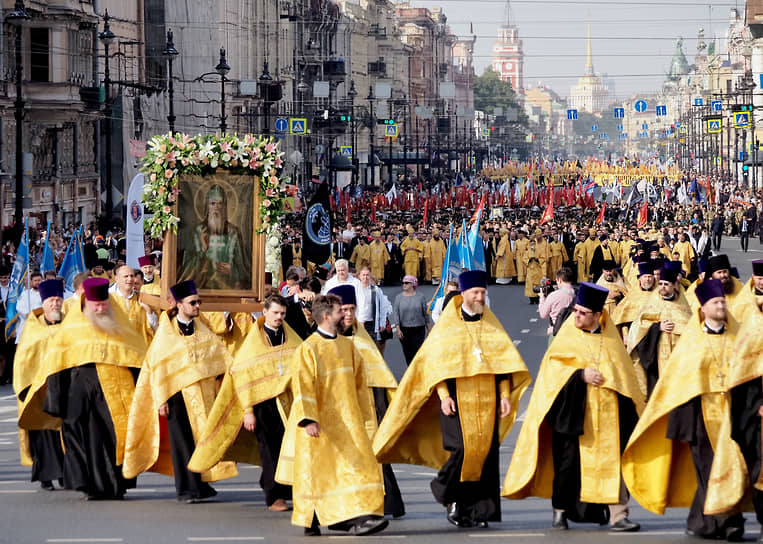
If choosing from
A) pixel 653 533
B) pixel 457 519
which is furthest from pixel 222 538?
pixel 653 533

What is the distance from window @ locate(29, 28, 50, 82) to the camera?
1836 inches

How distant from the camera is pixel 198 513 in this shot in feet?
37.8

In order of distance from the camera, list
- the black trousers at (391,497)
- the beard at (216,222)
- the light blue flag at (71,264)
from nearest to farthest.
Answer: the black trousers at (391,497)
the beard at (216,222)
the light blue flag at (71,264)

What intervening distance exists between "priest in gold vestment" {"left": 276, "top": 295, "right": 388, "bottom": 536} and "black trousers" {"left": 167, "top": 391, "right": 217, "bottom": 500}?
1.56 meters

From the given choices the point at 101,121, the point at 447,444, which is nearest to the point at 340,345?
the point at 447,444

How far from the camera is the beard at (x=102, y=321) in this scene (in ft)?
40.4

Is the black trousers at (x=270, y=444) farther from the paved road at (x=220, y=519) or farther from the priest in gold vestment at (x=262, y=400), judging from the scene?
the paved road at (x=220, y=519)

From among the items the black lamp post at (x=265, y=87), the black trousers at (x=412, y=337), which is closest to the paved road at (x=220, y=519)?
the black trousers at (x=412, y=337)

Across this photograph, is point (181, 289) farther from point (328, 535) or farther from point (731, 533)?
point (731, 533)

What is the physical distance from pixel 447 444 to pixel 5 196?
32.8m

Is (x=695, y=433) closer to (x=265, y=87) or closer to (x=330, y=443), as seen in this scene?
(x=330, y=443)

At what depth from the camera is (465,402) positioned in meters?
11.1

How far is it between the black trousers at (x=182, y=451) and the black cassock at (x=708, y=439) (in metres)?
3.53

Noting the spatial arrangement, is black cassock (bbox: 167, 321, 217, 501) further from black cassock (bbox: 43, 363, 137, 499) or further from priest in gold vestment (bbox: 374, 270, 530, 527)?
priest in gold vestment (bbox: 374, 270, 530, 527)
